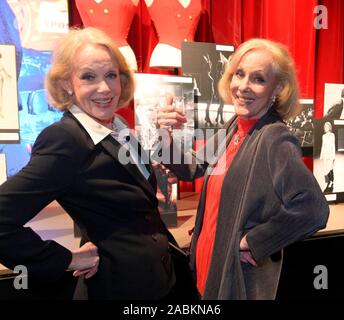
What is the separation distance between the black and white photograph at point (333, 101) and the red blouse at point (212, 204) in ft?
3.75

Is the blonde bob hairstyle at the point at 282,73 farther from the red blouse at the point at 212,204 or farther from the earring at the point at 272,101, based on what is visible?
the red blouse at the point at 212,204

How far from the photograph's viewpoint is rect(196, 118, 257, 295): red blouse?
1.21m

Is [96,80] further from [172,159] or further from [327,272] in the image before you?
[327,272]

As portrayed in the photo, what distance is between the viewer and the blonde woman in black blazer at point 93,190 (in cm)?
83

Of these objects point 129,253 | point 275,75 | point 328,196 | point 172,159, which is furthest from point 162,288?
point 328,196

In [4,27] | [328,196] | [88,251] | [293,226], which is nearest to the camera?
[88,251]

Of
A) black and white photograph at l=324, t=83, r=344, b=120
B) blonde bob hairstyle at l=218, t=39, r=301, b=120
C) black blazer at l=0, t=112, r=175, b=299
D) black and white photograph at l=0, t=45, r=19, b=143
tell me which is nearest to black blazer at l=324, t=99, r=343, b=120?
black and white photograph at l=324, t=83, r=344, b=120

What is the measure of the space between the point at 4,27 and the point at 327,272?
196 centimetres

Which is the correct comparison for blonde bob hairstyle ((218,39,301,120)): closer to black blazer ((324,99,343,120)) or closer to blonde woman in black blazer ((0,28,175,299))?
blonde woman in black blazer ((0,28,175,299))

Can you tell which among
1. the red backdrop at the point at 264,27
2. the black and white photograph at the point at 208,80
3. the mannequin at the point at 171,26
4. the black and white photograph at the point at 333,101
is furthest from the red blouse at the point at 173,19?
the black and white photograph at the point at 333,101

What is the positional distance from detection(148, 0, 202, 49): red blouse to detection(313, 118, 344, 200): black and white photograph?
0.95 meters

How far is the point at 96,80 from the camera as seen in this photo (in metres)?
0.95

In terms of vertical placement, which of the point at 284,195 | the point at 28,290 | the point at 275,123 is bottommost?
the point at 28,290
